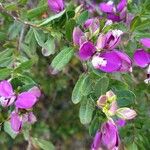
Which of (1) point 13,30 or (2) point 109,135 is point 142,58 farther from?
(1) point 13,30

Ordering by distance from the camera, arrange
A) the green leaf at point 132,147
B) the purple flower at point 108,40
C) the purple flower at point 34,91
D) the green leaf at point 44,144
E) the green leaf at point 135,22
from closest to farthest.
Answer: the purple flower at point 108,40
the purple flower at point 34,91
the green leaf at point 135,22
the green leaf at point 132,147
the green leaf at point 44,144

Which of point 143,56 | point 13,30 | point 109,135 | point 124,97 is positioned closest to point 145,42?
point 143,56

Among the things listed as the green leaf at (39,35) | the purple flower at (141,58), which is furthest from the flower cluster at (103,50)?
the green leaf at (39,35)

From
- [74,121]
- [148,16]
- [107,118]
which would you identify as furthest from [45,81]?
[107,118]

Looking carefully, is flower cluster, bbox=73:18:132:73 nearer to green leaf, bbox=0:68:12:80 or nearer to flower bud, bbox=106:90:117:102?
flower bud, bbox=106:90:117:102

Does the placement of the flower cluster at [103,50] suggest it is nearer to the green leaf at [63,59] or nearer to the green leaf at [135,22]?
the green leaf at [63,59]

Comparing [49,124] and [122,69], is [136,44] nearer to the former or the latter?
[122,69]

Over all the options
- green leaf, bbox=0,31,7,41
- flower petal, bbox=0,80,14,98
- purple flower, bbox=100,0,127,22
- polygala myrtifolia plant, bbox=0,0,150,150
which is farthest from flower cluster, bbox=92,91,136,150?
green leaf, bbox=0,31,7,41
